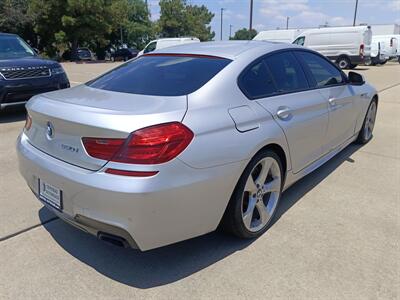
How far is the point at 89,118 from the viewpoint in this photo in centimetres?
226

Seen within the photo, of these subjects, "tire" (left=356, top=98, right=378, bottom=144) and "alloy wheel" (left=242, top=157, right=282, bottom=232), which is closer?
"alloy wheel" (left=242, top=157, right=282, bottom=232)

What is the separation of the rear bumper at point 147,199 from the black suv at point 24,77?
15.2ft

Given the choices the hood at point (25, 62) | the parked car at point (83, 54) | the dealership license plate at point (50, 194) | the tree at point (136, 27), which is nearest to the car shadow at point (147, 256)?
the dealership license plate at point (50, 194)

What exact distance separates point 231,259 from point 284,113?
49.7 inches

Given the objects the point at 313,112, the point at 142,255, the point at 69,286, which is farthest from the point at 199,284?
the point at 313,112

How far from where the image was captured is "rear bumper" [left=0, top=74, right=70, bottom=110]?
21.0 ft

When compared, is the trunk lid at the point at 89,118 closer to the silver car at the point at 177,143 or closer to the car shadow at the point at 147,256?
the silver car at the point at 177,143

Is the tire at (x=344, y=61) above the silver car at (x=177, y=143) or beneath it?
beneath

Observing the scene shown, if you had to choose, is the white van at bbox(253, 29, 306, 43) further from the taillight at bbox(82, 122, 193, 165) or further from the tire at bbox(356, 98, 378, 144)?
the taillight at bbox(82, 122, 193, 165)

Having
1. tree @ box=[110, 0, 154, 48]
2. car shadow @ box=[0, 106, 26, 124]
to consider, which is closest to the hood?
car shadow @ box=[0, 106, 26, 124]

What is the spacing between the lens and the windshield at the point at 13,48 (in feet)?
24.2

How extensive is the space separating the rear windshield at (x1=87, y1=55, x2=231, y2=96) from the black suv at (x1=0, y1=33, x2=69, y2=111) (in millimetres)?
3853

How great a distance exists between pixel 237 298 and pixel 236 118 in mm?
1193

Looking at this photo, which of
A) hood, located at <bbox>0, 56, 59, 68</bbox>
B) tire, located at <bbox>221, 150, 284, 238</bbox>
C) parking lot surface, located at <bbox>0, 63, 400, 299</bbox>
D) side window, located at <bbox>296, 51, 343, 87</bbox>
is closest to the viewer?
parking lot surface, located at <bbox>0, 63, 400, 299</bbox>
